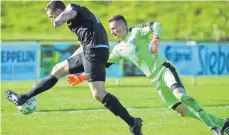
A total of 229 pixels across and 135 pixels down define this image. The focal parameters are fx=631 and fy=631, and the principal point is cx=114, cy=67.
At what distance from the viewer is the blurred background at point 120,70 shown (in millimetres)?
10930

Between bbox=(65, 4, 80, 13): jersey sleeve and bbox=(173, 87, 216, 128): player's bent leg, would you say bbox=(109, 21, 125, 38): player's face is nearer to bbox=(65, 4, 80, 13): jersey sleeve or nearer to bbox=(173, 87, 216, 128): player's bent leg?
bbox=(65, 4, 80, 13): jersey sleeve

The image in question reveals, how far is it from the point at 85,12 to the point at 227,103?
6637 mm

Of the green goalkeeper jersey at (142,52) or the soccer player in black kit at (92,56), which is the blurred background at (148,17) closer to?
the green goalkeeper jersey at (142,52)

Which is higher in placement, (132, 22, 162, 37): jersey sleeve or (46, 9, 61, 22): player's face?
(46, 9, 61, 22): player's face

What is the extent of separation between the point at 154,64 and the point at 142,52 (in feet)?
0.84

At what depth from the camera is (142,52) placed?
30.2 ft

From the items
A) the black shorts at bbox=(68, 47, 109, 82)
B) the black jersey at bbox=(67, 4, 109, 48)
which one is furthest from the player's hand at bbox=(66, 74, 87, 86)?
the black jersey at bbox=(67, 4, 109, 48)

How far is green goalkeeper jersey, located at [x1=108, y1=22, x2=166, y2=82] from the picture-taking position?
9086mm

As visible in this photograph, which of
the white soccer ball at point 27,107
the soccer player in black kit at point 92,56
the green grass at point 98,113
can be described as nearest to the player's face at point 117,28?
the soccer player in black kit at point 92,56

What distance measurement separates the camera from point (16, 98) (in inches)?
356

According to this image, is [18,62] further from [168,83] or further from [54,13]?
[168,83]

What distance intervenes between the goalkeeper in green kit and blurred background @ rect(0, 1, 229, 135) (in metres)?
1.04

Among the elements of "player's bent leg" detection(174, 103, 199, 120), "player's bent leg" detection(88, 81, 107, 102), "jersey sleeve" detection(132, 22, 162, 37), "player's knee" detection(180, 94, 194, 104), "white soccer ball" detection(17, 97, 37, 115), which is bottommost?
"player's bent leg" detection(174, 103, 199, 120)

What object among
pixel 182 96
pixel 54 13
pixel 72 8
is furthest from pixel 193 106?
pixel 54 13
